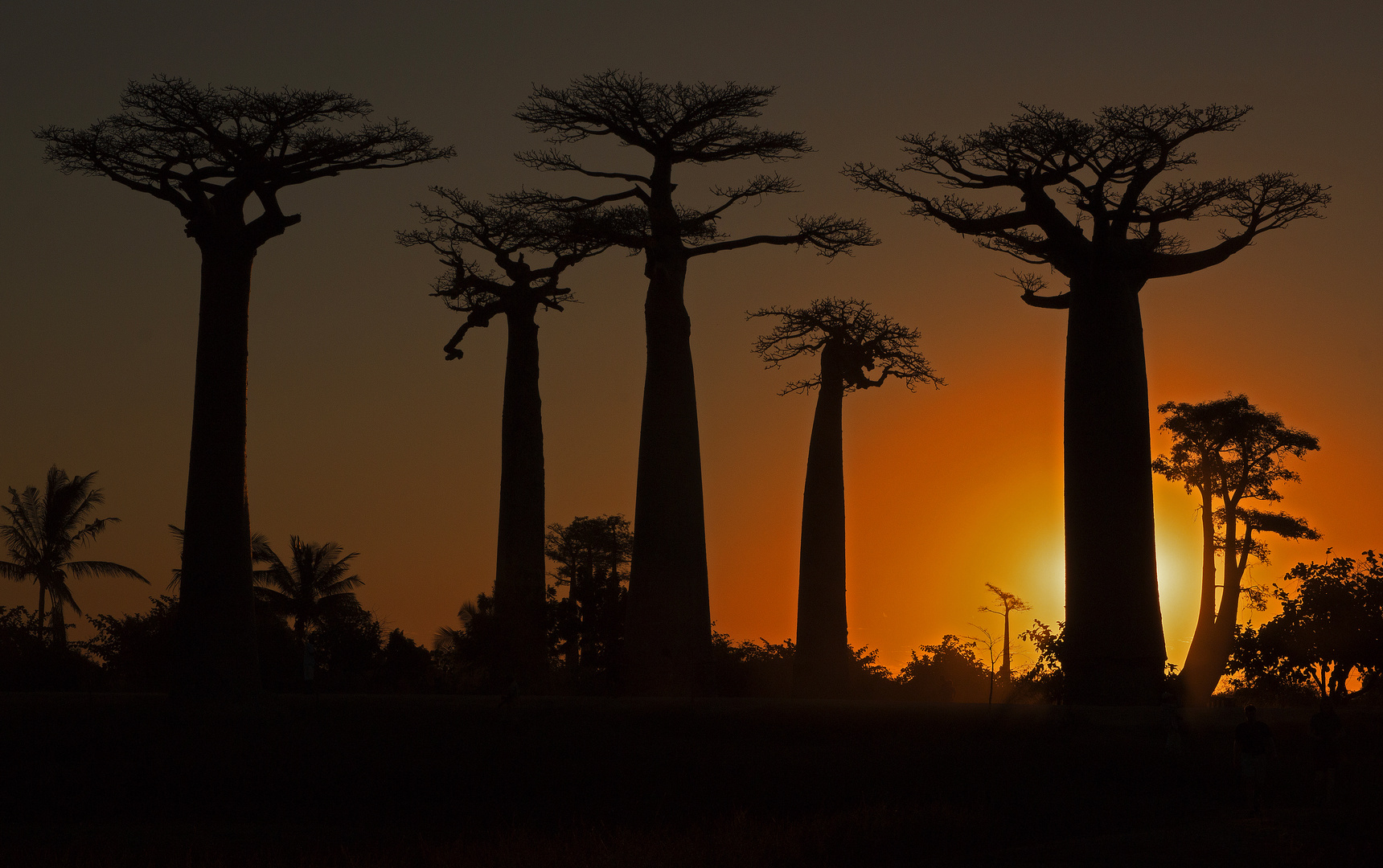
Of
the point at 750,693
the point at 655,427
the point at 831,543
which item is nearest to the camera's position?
the point at 655,427

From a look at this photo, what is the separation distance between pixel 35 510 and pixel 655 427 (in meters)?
22.8

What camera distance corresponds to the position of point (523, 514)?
30.4 m

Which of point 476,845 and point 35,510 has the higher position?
point 35,510

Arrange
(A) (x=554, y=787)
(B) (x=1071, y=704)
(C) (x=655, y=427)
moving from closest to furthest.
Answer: (A) (x=554, y=787) → (B) (x=1071, y=704) → (C) (x=655, y=427)

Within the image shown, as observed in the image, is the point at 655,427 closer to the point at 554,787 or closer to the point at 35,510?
the point at 554,787

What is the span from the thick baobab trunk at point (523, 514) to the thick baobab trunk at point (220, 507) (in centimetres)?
860

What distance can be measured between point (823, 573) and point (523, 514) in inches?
272

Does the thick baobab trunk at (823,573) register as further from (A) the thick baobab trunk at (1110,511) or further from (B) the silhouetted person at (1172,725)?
(B) the silhouetted person at (1172,725)

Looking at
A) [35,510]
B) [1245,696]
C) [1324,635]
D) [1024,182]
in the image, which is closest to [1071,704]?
[1324,635]

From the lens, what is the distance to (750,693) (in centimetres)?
3194

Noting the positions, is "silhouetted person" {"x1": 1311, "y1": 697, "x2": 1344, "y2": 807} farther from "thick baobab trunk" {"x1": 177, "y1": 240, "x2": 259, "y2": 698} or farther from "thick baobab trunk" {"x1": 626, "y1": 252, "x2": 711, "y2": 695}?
"thick baobab trunk" {"x1": 177, "y1": 240, "x2": 259, "y2": 698}

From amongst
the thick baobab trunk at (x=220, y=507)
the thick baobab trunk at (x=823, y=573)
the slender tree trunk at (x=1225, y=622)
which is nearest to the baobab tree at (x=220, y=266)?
the thick baobab trunk at (x=220, y=507)

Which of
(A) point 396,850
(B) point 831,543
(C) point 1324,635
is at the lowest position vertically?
(A) point 396,850

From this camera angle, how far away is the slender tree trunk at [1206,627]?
3438 centimetres
